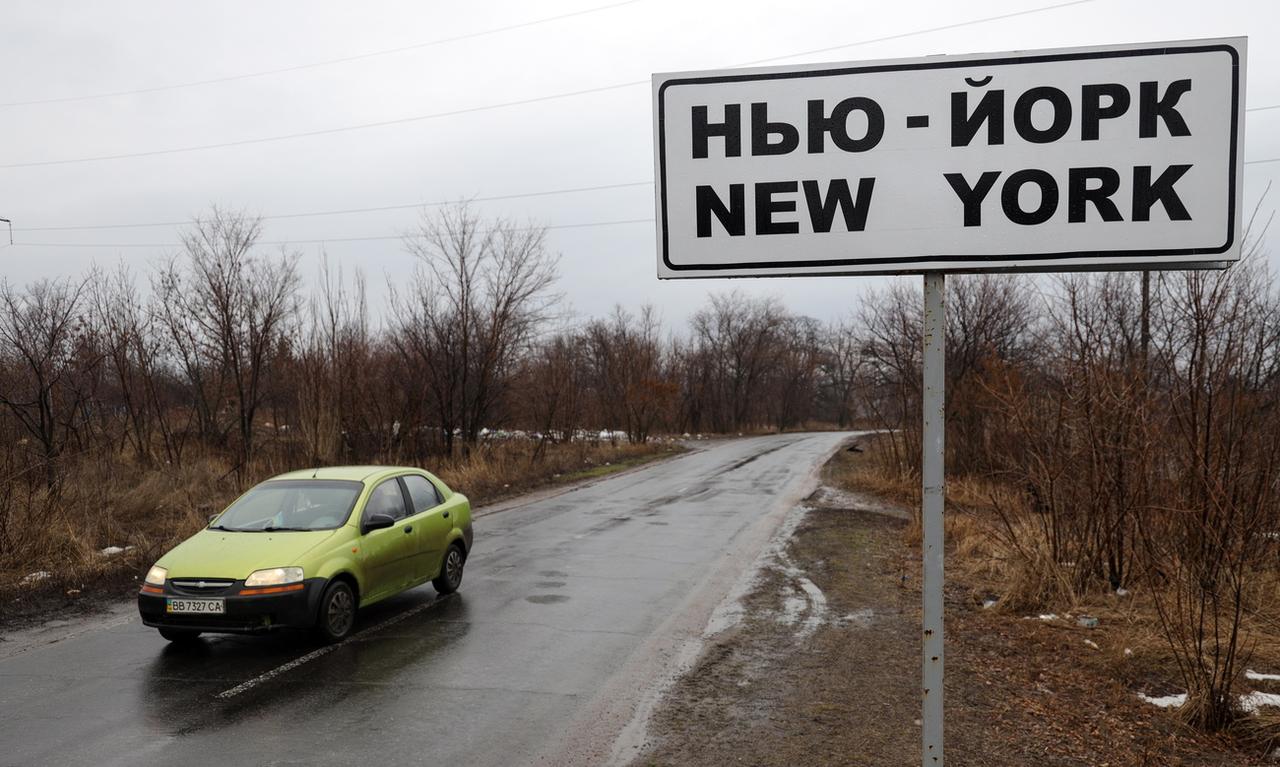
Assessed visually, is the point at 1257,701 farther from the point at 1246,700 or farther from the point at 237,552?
the point at 237,552

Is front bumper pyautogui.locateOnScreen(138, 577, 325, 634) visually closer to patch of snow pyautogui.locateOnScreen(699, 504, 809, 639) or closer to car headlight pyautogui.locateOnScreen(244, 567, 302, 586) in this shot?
car headlight pyautogui.locateOnScreen(244, 567, 302, 586)

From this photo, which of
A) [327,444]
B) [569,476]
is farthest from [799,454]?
[327,444]

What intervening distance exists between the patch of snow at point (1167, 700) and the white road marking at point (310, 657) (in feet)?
21.3

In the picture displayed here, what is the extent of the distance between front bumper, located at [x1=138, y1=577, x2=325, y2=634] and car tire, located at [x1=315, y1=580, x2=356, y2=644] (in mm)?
139

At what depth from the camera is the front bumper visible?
7.43 meters

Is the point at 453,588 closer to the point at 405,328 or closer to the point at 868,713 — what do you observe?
the point at 868,713

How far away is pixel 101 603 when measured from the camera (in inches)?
383

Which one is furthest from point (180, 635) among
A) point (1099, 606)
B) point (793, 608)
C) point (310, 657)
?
point (1099, 606)

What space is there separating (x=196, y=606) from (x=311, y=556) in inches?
39.1

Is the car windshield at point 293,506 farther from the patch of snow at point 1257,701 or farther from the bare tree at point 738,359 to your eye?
the bare tree at point 738,359

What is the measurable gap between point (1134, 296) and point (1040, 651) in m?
3.91

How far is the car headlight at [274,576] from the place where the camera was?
7559 millimetres

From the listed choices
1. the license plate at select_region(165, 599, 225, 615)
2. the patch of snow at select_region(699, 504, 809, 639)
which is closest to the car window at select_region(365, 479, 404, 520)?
the license plate at select_region(165, 599, 225, 615)

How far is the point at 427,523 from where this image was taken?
977cm
